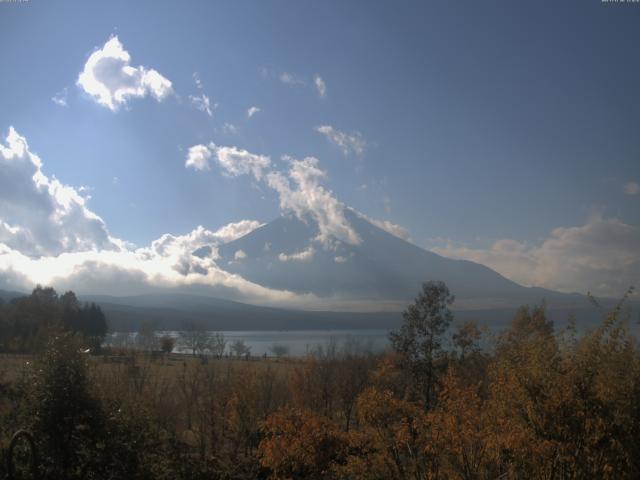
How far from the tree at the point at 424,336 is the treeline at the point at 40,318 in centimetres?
4780

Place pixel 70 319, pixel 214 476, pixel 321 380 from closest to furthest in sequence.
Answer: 1. pixel 214 476
2. pixel 321 380
3. pixel 70 319

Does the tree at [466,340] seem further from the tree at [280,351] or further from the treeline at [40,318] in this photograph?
the tree at [280,351]

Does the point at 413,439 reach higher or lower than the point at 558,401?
lower

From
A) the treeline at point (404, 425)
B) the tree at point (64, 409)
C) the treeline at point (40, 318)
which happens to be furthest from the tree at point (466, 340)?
the treeline at point (40, 318)

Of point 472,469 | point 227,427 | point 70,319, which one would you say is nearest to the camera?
point 472,469

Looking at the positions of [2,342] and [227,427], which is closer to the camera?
[227,427]

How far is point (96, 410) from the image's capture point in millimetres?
12883

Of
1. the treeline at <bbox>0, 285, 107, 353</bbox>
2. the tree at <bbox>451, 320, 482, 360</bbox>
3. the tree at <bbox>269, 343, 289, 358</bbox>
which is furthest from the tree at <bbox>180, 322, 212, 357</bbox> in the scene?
the tree at <bbox>451, 320, 482, 360</bbox>

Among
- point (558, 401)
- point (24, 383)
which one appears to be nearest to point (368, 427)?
point (558, 401)

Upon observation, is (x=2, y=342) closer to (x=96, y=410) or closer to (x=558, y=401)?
(x=96, y=410)

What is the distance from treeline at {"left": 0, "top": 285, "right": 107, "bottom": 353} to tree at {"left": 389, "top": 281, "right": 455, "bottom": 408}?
4780 centimetres

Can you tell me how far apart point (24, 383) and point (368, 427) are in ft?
28.6

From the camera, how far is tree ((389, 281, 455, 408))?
24000 millimetres

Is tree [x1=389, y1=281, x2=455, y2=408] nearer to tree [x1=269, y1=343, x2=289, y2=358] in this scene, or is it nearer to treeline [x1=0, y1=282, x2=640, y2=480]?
treeline [x1=0, y1=282, x2=640, y2=480]
